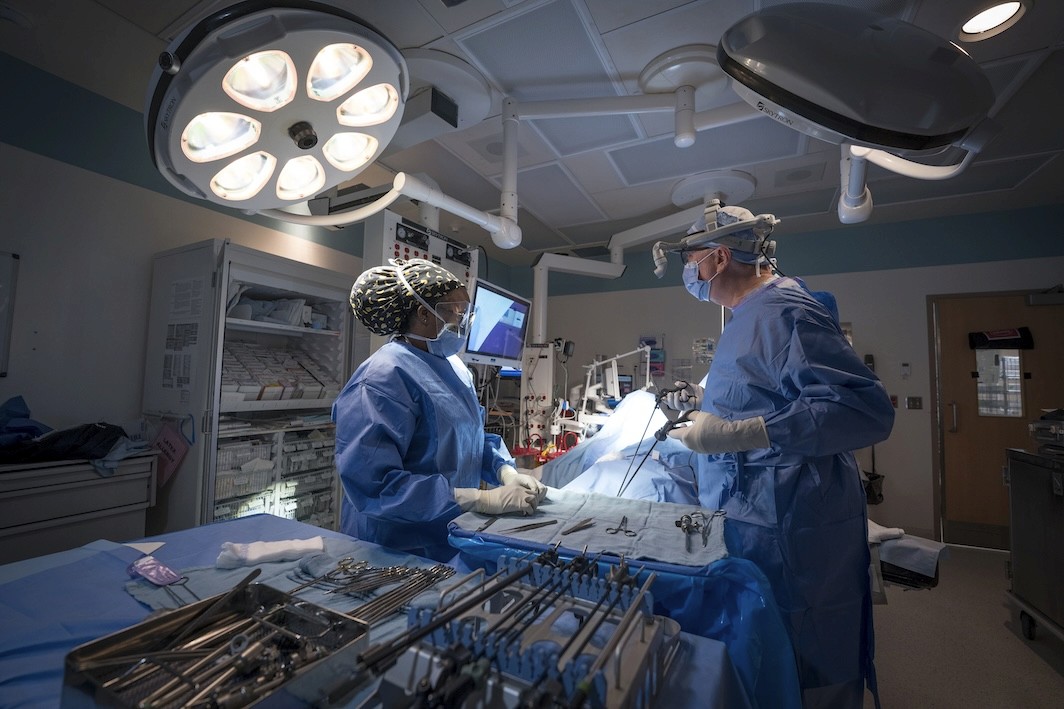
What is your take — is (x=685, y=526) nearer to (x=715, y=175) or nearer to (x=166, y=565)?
(x=166, y=565)

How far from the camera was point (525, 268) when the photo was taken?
6.45 metres

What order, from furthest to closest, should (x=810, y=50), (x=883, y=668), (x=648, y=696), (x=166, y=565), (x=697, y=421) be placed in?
(x=883, y=668)
(x=697, y=421)
(x=166, y=565)
(x=810, y=50)
(x=648, y=696)

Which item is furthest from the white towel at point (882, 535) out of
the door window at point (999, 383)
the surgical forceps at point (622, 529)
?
the door window at point (999, 383)

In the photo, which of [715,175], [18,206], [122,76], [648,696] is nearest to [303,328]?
[18,206]

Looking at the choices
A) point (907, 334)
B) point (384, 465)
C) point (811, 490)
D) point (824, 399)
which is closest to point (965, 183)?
point (907, 334)

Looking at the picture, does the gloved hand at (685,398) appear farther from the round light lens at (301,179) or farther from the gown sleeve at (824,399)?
the round light lens at (301,179)

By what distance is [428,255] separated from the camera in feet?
10.2

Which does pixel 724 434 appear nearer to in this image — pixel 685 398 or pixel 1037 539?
pixel 685 398

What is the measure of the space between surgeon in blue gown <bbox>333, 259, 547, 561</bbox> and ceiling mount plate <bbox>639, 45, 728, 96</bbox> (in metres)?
1.64

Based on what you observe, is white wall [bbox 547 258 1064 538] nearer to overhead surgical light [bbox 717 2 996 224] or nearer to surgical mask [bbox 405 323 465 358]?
overhead surgical light [bbox 717 2 996 224]

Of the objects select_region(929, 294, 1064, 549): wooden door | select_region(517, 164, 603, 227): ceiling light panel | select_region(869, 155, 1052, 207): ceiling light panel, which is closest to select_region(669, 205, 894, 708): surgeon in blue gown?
select_region(517, 164, 603, 227): ceiling light panel

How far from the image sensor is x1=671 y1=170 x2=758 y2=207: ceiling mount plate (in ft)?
11.8

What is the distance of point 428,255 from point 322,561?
90.1 inches

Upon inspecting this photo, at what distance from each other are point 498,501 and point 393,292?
88 centimetres
